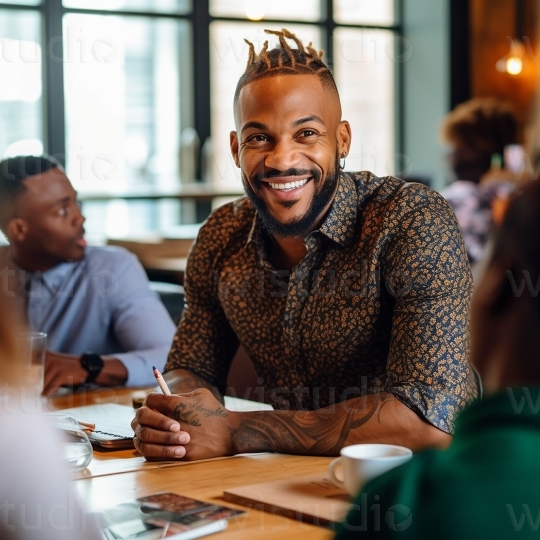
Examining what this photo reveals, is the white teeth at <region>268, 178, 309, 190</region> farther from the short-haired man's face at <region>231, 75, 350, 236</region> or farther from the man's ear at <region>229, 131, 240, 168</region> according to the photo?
the man's ear at <region>229, 131, 240, 168</region>

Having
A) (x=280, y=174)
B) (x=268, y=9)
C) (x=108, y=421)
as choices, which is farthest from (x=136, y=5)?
(x=108, y=421)

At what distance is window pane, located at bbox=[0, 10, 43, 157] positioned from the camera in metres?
6.52

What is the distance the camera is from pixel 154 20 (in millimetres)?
7176

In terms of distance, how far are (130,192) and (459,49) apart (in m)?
3.35

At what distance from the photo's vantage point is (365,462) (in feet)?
4.19

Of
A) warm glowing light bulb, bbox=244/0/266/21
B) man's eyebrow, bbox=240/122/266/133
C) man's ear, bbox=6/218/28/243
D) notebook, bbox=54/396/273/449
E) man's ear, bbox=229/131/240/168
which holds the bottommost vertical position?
notebook, bbox=54/396/273/449

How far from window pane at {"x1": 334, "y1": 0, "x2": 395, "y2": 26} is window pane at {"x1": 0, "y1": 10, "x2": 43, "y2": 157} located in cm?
271

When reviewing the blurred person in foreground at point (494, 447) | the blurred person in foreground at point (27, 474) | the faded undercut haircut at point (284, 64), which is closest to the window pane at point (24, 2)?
the faded undercut haircut at point (284, 64)

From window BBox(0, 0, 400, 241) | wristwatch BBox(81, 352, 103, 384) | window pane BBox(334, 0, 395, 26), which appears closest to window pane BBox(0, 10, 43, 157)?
window BBox(0, 0, 400, 241)

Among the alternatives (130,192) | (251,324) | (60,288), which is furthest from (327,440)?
(130,192)

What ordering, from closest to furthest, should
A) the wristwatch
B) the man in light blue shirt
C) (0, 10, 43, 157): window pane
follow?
the wristwatch, the man in light blue shirt, (0, 10, 43, 157): window pane

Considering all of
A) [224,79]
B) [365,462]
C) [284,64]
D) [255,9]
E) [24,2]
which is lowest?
[365,462]

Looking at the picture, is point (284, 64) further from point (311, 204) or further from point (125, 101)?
point (125, 101)

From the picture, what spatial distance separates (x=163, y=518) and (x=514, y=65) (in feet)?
23.9
